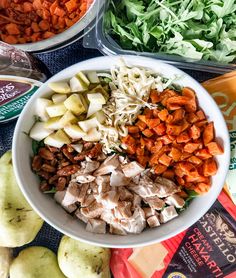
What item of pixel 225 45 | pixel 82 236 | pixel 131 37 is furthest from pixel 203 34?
pixel 82 236

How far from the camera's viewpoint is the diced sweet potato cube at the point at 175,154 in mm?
1123

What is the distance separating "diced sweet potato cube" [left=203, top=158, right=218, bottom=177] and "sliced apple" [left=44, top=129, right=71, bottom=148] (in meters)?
0.30

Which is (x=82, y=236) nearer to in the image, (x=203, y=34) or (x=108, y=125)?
(x=108, y=125)

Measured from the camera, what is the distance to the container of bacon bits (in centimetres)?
112

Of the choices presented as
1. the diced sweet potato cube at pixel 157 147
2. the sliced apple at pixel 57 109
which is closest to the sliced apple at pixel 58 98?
the sliced apple at pixel 57 109

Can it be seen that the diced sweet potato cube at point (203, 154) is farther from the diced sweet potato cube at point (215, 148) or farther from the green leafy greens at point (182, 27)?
the green leafy greens at point (182, 27)

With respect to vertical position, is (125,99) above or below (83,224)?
above

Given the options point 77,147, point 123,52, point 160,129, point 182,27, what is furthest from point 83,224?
point 182,27

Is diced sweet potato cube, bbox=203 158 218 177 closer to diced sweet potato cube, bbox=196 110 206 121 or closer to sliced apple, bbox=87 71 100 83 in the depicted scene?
diced sweet potato cube, bbox=196 110 206 121

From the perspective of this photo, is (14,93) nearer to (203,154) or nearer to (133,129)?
(133,129)

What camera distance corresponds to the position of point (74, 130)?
3.70 ft

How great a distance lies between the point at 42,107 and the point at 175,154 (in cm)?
30

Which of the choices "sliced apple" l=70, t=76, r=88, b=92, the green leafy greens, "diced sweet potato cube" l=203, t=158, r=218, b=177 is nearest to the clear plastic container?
the green leafy greens

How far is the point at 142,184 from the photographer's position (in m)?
1.14
